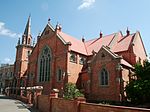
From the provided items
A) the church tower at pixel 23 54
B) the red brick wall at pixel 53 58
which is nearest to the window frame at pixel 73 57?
the red brick wall at pixel 53 58

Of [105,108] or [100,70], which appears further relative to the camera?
[100,70]

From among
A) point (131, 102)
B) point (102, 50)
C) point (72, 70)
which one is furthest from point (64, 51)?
point (131, 102)

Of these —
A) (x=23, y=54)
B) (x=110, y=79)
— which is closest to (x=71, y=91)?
(x=110, y=79)

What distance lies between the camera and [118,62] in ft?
86.7

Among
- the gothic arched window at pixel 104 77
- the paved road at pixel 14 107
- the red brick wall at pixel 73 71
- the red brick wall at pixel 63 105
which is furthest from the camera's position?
the red brick wall at pixel 73 71

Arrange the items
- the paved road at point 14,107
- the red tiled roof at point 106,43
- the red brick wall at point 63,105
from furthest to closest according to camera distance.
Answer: the red tiled roof at point 106,43 < the paved road at point 14,107 < the red brick wall at point 63,105

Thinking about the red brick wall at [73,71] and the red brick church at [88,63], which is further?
the red brick wall at [73,71]

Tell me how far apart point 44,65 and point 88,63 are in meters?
11.7

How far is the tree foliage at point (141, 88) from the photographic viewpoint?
22.0 m

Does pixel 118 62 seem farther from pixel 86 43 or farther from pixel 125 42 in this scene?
pixel 86 43

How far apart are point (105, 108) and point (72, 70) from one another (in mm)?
23553

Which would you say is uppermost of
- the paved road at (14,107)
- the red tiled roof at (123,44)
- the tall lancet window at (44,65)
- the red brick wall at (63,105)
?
the red tiled roof at (123,44)

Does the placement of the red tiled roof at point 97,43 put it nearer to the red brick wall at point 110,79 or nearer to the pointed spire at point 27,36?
the red brick wall at point 110,79

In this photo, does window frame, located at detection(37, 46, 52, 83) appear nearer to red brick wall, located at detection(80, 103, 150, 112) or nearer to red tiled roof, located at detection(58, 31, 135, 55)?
red tiled roof, located at detection(58, 31, 135, 55)
